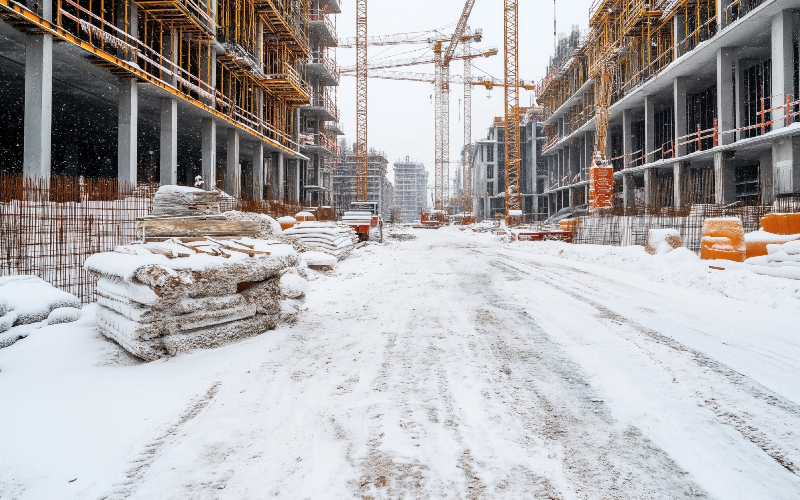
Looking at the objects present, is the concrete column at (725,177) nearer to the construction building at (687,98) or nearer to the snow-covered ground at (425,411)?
the construction building at (687,98)

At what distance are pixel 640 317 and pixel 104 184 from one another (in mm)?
9156

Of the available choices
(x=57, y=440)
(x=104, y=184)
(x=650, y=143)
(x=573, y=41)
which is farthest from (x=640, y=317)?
(x=573, y=41)

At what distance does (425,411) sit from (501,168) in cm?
6915

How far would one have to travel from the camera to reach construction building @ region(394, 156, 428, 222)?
114688 millimetres

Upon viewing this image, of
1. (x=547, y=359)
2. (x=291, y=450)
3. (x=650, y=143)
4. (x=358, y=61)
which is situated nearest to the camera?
(x=291, y=450)

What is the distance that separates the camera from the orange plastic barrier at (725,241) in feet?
27.3

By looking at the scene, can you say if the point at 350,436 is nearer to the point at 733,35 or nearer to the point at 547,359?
the point at 547,359

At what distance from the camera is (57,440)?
2725 millimetres

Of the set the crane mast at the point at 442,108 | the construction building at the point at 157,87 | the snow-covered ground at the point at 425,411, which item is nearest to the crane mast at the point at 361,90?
the construction building at the point at 157,87

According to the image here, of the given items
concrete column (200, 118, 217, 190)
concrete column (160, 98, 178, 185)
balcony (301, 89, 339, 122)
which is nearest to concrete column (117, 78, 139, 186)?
concrete column (160, 98, 178, 185)

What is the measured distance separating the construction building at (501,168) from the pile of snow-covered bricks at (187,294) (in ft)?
166

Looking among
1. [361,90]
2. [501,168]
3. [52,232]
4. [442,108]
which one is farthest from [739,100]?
[442,108]

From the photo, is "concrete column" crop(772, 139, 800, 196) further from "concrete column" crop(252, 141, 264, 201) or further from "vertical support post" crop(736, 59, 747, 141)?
"concrete column" crop(252, 141, 264, 201)

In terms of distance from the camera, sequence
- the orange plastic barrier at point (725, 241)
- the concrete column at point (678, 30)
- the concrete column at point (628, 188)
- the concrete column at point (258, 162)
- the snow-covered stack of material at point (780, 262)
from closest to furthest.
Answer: the snow-covered stack of material at point (780, 262)
the orange plastic barrier at point (725, 241)
the concrete column at point (678, 30)
the concrete column at point (258, 162)
the concrete column at point (628, 188)
